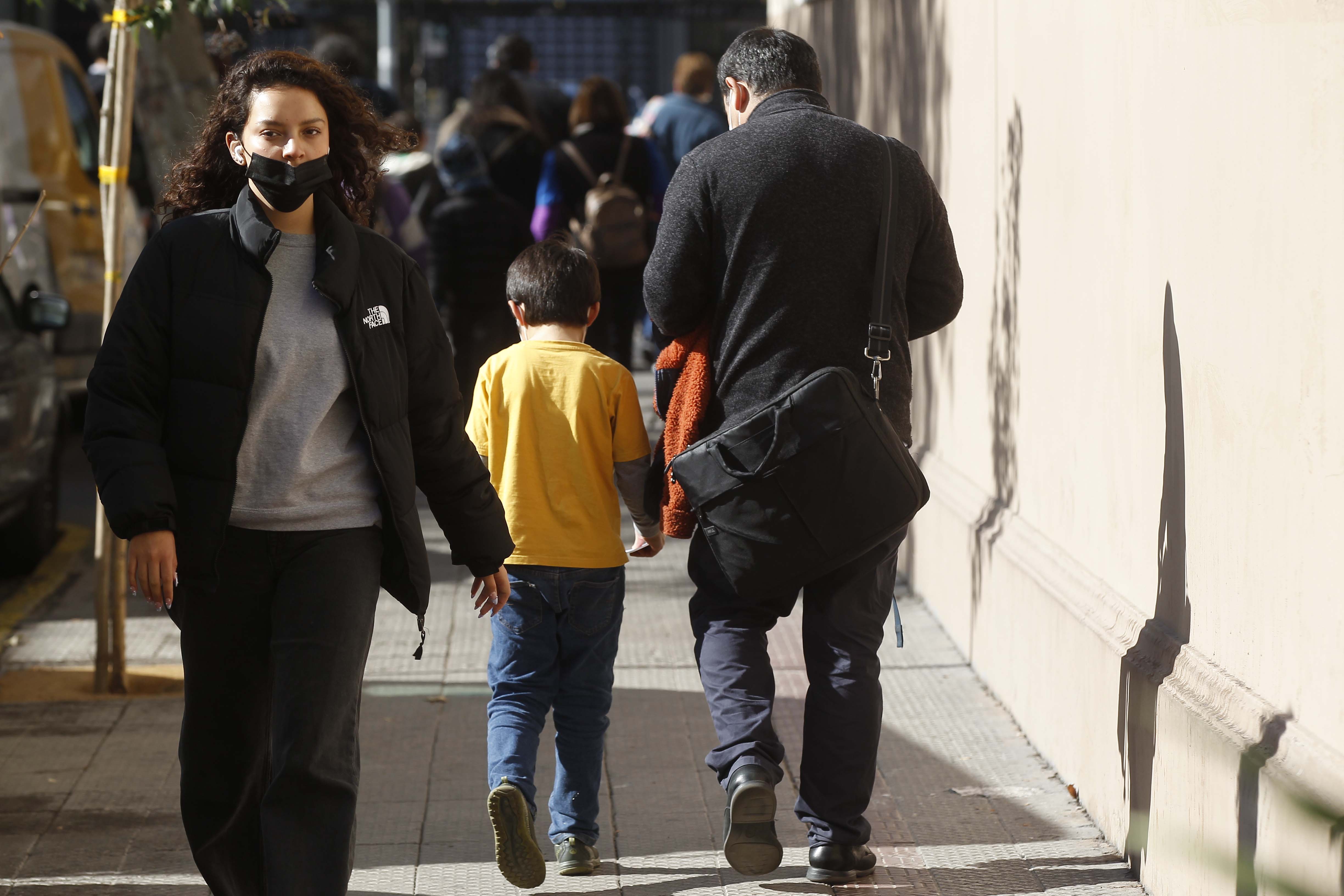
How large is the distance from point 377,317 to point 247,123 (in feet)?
1.53

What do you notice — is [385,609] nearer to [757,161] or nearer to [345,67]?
[345,67]

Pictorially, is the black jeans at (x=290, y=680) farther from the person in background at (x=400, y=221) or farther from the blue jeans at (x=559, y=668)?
the person in background at (x=400, y=221)

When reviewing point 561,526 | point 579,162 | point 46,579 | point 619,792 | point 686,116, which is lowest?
point 46,579

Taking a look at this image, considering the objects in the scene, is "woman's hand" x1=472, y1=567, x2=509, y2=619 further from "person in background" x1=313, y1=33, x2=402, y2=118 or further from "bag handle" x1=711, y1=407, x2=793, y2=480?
"person in background" x1=313, y1=33, x2=402, y2=118

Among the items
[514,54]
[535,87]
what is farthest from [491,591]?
[535,87]

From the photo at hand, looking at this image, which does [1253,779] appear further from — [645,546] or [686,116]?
[686,116]

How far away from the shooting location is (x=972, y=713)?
5.27 m

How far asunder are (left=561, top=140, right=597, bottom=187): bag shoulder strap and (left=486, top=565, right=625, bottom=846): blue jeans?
523 cm

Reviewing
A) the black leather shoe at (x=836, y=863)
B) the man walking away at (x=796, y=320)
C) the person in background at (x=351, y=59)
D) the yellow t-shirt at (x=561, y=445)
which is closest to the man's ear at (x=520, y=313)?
the yellow t-shirt at (x=561, y=445)

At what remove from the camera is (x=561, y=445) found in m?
3.89

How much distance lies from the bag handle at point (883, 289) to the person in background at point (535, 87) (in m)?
7.09

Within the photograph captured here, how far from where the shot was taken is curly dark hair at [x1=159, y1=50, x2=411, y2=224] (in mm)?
3293

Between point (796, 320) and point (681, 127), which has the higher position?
point (681, 127)

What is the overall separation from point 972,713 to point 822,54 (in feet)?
19.5
